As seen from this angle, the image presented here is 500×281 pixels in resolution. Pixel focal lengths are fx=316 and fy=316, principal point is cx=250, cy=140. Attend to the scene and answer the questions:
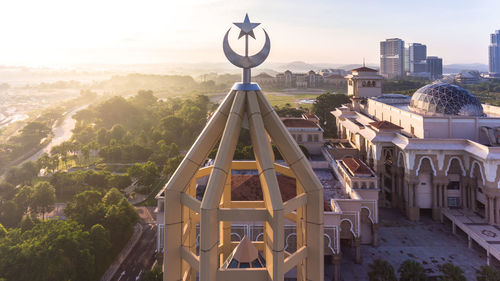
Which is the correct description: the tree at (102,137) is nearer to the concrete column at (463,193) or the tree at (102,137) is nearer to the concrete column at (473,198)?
the concrete column at (463,193)

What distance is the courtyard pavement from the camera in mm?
26250

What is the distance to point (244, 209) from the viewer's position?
10.2 metres

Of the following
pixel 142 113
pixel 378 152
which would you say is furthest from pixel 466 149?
pixel 142 113

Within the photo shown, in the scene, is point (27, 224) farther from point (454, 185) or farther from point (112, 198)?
point (454, 185)

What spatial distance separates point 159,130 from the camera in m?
66.0

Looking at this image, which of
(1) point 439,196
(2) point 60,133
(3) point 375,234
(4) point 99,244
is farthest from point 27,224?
(2) point 60,133

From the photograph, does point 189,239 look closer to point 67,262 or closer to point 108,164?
point 67,262

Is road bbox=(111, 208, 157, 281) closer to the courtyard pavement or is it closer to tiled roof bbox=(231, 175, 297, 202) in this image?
tiled roof bbox=(231, 175, 297, 202)

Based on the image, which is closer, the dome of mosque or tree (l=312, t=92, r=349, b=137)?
the dome of mosque

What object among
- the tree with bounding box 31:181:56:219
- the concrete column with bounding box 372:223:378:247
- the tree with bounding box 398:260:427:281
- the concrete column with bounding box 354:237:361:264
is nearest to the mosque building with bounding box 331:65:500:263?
the concrete column with bounding box 372:223:378:247

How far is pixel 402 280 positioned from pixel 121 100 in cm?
7799

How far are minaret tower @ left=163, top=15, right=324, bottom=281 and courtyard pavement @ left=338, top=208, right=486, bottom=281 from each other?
16.8 m

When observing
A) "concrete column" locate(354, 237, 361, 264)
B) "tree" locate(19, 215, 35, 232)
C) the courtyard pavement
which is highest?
"tree" locate(19, 215, 35, 232)

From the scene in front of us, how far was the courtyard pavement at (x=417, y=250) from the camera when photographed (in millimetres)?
26250
